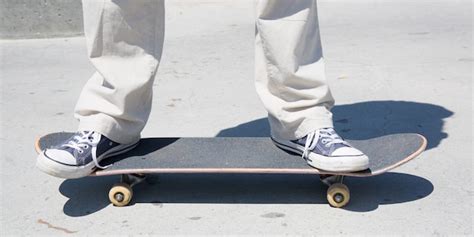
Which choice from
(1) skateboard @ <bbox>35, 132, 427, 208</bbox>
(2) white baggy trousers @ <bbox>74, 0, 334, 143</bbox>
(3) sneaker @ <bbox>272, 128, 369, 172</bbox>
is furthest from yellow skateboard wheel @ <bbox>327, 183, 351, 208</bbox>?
(2) white baggy trousers @ <bbox>74, 0, 334, 143</bbox>

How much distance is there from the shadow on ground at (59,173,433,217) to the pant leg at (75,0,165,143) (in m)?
0.25

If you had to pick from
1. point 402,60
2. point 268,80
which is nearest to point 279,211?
point 268,80

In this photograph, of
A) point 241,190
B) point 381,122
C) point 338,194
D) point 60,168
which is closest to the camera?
point 60,168

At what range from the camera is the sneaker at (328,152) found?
2.59 m

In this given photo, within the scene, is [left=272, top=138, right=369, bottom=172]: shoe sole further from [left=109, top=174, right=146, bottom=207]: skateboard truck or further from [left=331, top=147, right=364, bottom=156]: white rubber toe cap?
[left=109, top=174, right=146, bottom=207]: skateboard truck

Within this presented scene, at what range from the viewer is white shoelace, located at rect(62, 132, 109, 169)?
265 centimetres

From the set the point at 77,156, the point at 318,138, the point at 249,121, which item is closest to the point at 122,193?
the point at 77,156

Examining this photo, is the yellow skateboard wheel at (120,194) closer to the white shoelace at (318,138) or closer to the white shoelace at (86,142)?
the white shoelace at (86,142)

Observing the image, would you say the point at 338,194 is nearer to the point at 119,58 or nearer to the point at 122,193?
the point at 122,193

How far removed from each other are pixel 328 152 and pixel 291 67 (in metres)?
0.32

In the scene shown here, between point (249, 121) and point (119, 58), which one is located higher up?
point (119, 58)

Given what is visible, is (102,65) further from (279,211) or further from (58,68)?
(58,68)

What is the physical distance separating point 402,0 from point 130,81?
5073mm

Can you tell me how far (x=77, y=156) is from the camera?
262 cm
